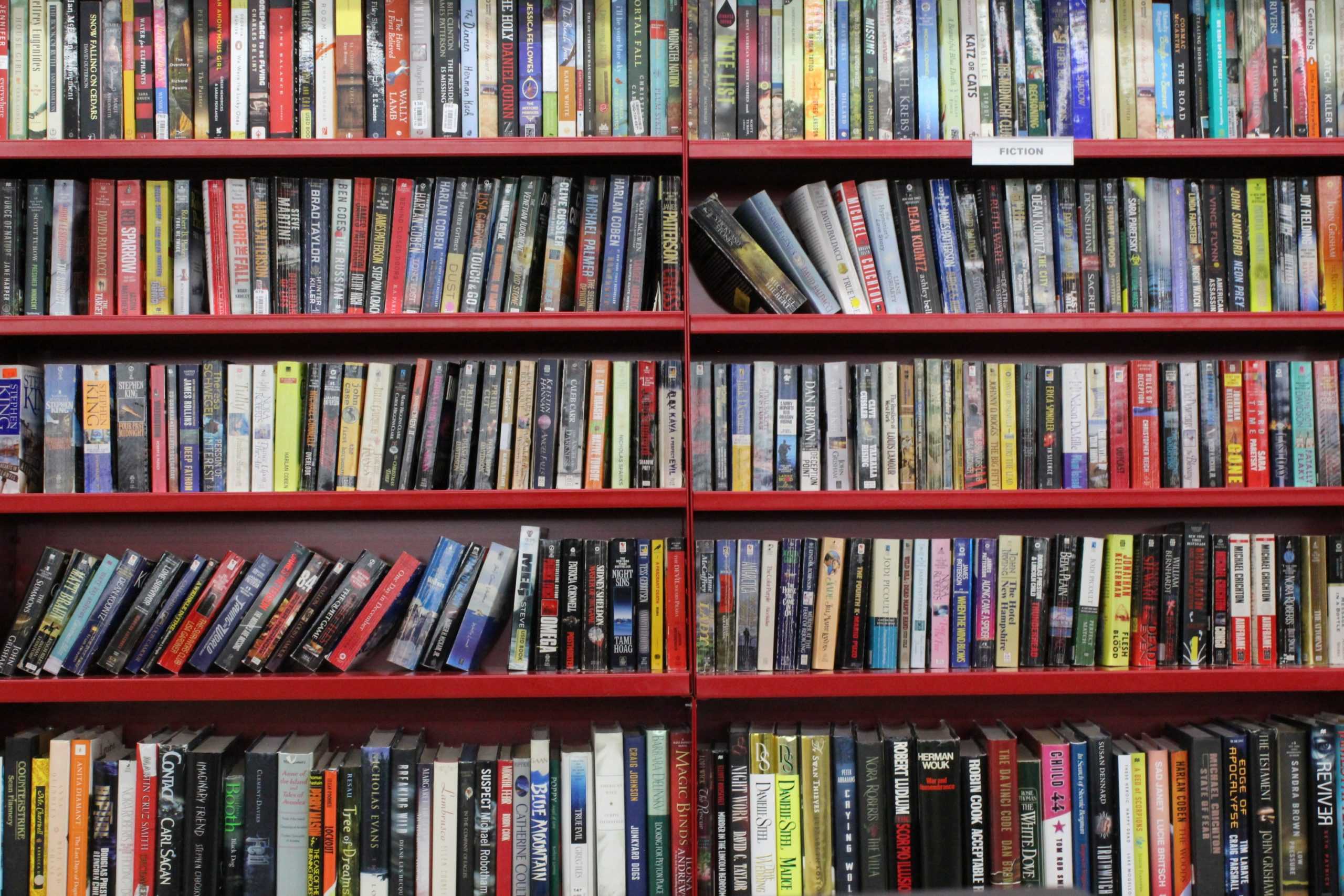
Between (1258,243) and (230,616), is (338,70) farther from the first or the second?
(1258,243)

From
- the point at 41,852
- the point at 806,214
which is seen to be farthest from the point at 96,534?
the point at 806,214

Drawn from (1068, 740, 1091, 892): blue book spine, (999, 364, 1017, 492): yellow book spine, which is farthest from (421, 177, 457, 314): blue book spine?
(1068, 740, 1091, 892): blue book spine

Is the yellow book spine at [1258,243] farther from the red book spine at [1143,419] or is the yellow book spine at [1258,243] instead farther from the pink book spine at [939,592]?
the pink book spine at [939,592]

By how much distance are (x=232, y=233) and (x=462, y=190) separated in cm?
40

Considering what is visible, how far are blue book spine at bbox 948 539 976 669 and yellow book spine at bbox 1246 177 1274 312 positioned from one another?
661 millimetres

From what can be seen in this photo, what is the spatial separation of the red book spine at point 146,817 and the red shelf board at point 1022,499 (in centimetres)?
99

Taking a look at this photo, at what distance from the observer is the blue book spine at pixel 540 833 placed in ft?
5.32

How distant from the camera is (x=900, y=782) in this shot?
1641 mm

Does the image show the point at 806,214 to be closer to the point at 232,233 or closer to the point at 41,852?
the point at 232,233

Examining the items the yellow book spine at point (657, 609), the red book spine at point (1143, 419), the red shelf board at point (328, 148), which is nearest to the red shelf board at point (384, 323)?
the red shelf board at point (328, 148)

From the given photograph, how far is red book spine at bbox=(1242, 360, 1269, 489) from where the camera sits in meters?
1.70

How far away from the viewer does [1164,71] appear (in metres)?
1.72

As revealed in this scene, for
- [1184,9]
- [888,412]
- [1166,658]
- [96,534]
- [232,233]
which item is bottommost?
[1166,658]

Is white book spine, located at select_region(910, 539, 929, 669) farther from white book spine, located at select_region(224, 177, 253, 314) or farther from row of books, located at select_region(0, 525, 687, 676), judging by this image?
white book spine, located at select_region(224, 177, 253, 314)
